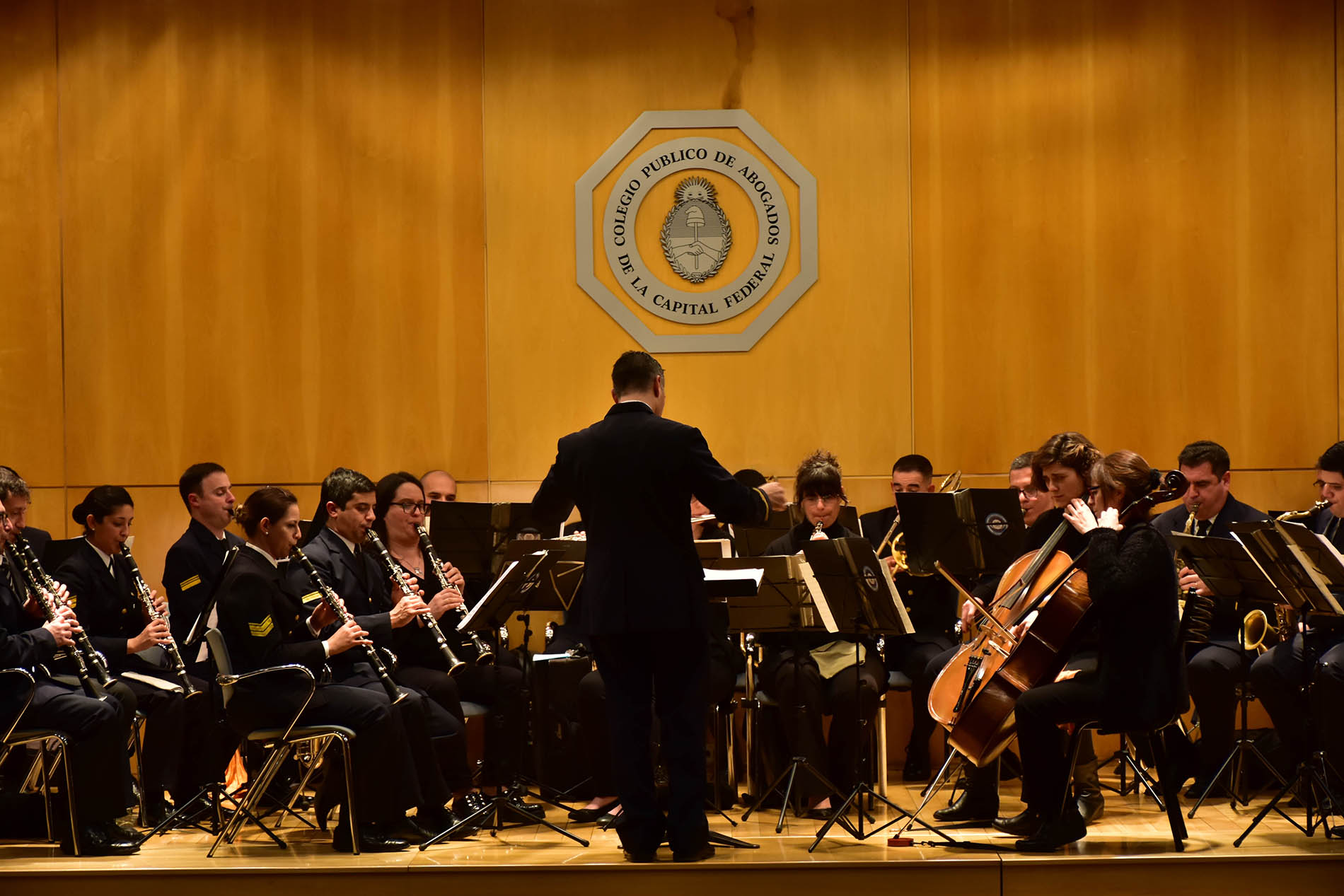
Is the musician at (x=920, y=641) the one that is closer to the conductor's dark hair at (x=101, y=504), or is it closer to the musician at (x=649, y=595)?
the musician at (x=649, y=595)

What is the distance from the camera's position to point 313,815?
5.16 meters

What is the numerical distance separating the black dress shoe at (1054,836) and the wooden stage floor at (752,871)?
5 centimetres

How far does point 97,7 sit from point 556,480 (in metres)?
4.25

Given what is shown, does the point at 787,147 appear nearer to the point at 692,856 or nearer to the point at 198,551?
the point at 198,551

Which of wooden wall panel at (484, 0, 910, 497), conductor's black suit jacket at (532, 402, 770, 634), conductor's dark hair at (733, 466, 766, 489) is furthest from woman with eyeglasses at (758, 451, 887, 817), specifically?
wooden wall panel at (484, 0, 910, 497)

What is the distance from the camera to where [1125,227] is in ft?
21.5

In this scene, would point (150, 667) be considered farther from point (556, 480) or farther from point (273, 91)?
point (273, 91)

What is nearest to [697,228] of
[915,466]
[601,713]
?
[915,466]

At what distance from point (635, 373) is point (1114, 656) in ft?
5.61

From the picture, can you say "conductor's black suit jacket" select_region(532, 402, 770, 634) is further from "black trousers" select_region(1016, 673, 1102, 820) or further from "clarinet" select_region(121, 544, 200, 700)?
"clarinet" select_region(121, 544, 200, 700)

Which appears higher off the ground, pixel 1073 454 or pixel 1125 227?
pixel 1125 227

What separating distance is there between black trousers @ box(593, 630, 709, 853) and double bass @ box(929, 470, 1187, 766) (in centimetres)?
90

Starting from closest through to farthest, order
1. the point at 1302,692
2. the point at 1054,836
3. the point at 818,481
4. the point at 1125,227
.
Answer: the point at 1054,836 < the point at 1302,692 < the point at 818,481 < the point at 1125,227

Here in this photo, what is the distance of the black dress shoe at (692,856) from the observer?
158 inches
